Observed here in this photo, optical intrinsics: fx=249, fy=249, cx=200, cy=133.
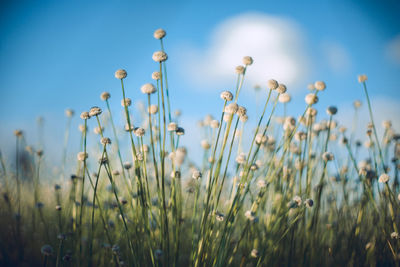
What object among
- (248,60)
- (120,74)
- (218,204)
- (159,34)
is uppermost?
(159,34)

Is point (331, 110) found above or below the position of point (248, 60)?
below

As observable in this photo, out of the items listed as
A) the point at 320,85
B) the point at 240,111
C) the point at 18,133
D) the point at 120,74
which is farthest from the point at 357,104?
the point at 18,133

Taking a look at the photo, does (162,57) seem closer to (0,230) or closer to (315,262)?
(315,262)

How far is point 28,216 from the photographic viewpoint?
8.58 feet

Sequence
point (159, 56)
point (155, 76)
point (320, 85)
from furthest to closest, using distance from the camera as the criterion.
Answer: point (320, 85) → point (155, 76) → point (159, 56)

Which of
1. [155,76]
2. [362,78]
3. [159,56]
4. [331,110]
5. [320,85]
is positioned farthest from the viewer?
[362,78]

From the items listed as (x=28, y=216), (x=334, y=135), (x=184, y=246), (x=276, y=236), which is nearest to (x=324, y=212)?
(x=334, y=135)

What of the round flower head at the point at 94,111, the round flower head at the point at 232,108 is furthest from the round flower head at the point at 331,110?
the round flower head at the point at 94,111

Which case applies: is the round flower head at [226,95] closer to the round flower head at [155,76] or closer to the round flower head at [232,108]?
the round flower head at [232,108]

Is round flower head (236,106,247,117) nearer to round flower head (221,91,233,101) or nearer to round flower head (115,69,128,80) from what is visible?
round flower head (221,91,233,101)

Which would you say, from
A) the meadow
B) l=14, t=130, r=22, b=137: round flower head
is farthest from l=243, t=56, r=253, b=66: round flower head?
l=14, t=130, r=22, b=137: round flower head

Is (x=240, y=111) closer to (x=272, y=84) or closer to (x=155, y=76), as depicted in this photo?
(x=272, y=84)

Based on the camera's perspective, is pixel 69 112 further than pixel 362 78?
Yes

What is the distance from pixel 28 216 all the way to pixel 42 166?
0.58m
